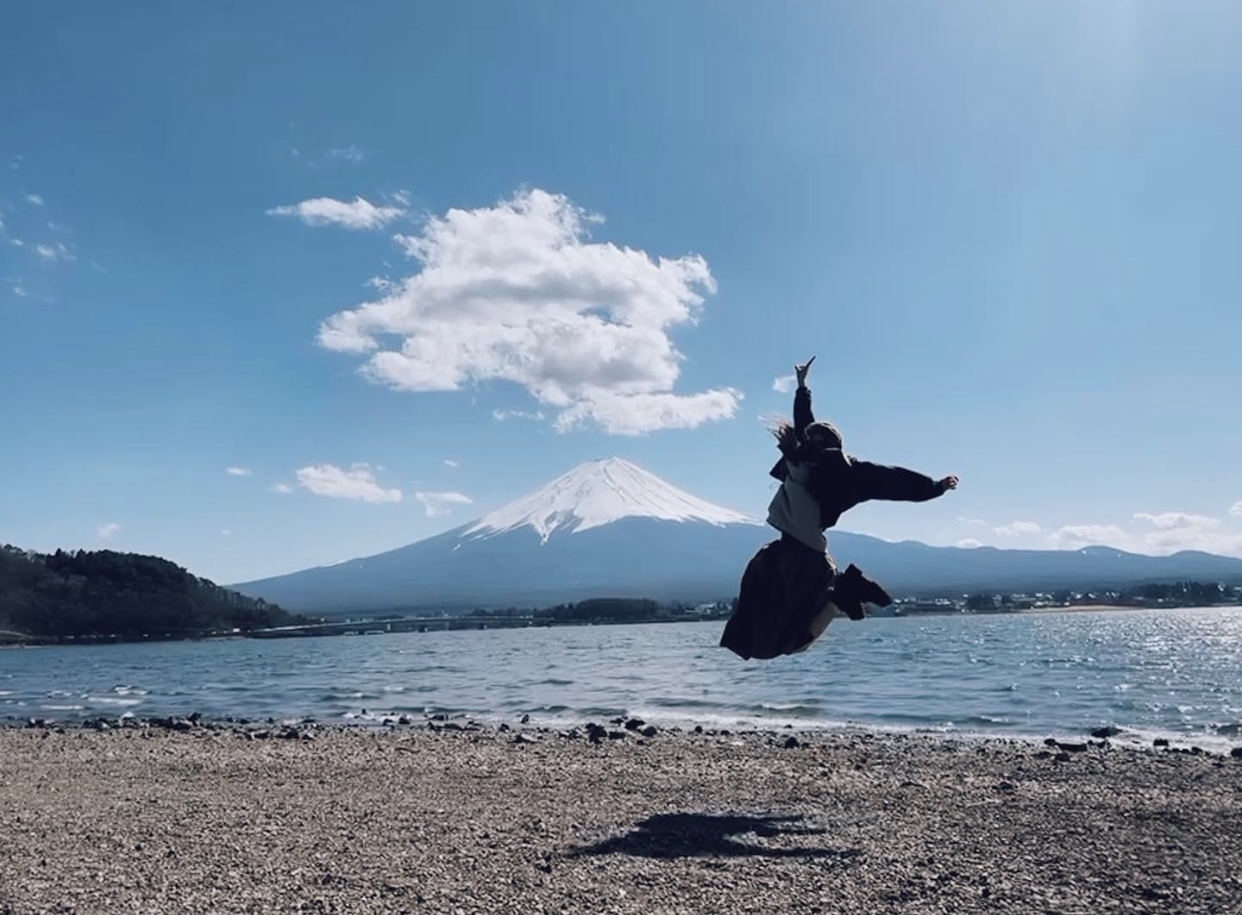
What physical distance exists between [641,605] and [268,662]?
6718 centimetres

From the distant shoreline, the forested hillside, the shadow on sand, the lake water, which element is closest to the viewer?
the shadow on sand

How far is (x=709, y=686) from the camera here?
118ft

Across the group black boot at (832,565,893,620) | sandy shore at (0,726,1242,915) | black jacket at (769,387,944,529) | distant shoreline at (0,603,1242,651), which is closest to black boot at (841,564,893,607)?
black boot at (832,565,893,620)

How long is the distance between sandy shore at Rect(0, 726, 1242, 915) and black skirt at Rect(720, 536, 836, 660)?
2.69m

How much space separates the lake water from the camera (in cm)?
2669

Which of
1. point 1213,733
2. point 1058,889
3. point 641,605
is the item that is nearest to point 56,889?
point 1058,889

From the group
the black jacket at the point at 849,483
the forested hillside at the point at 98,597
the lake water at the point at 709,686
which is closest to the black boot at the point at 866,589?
the black jacket at the point at 849,483

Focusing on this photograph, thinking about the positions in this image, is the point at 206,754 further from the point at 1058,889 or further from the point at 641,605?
the point at 641,605

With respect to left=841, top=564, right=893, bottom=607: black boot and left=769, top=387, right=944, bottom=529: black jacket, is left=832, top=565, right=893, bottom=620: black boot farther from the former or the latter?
left=769, top=387, right=944, bottom=529: black jacket

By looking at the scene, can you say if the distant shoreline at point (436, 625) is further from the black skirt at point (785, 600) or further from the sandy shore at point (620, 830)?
the black skirt at point (785, 600)

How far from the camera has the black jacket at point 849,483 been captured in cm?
623

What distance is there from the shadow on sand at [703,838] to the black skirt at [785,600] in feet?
13.7

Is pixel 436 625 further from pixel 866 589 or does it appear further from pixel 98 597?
pixel 866 589

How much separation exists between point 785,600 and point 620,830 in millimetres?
5836
